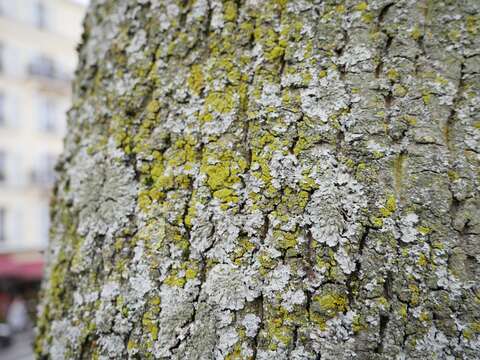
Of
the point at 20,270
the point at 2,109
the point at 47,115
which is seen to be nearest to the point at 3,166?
the point at 2,109

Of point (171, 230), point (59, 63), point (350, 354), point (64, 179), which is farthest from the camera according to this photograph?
point (59, 63)

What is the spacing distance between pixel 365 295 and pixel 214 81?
0.52 metres

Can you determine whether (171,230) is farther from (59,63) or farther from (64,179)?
(59,63)

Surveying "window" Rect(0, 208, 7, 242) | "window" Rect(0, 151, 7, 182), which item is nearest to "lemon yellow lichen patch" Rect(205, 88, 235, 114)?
"window" Rect(0, 208, 7, 242)

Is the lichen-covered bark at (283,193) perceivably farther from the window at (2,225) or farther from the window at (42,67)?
the window at (42,67)

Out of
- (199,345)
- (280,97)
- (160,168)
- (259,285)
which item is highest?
(280,97)

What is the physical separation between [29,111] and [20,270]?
6.75 m

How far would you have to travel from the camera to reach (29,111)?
14273mm

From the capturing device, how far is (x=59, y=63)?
1534cm

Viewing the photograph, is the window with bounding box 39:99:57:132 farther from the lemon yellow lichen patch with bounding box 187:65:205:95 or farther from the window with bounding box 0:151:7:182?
the lemon yellow lichen patch with bounding box 187:65:205:95

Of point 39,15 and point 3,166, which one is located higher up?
point 39,15

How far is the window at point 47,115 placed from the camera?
1459cm

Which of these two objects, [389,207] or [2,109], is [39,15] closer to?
[2,109]

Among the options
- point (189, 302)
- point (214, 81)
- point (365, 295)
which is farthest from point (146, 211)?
point (365, 295)
